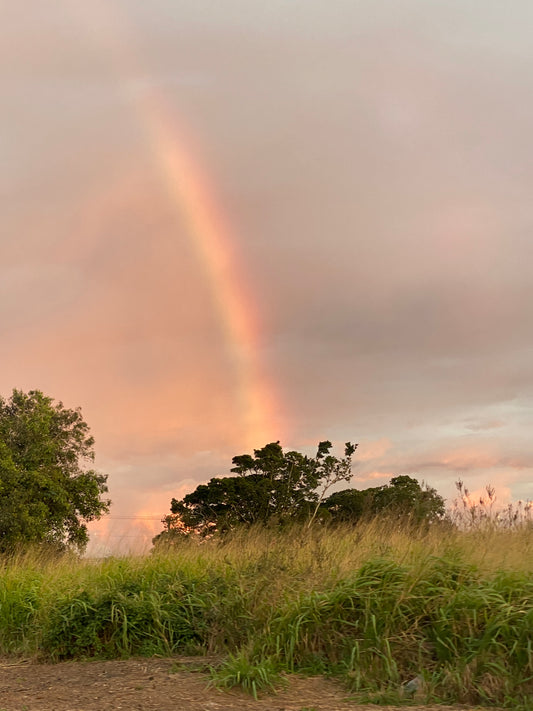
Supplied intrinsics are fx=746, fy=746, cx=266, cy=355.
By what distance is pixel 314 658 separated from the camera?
292 inches

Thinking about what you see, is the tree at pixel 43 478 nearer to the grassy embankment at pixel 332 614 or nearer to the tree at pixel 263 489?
the tree at pixel 263 489

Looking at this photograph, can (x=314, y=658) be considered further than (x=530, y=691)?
Yes

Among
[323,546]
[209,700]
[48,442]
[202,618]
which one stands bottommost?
[209,700]

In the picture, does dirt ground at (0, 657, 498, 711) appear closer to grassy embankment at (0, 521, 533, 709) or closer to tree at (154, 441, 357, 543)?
grassy embankment at (0, 521, 533, 709)

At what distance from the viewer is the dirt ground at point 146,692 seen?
20.5ft

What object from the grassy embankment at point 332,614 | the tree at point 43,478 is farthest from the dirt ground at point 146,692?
the tree at point 43,478

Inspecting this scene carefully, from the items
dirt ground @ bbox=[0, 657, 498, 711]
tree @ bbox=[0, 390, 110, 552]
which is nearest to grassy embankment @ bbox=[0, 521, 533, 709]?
dirt ground @ bbox=[0, 657, 498, 711]

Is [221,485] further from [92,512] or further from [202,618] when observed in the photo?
[202,618]

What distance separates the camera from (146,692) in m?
6.62

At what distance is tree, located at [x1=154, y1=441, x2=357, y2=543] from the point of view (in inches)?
1218

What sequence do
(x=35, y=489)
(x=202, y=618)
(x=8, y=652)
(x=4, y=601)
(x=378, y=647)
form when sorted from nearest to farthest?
(x=378, y=647) < (x=202, y=618) < (x=8, y=652) < (x=4, y=601) < (x=35, y=489)

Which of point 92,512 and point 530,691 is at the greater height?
point 92,512

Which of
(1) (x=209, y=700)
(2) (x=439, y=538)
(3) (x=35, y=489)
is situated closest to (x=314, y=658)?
(1) (x=209, y=700)

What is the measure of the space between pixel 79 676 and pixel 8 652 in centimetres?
238
